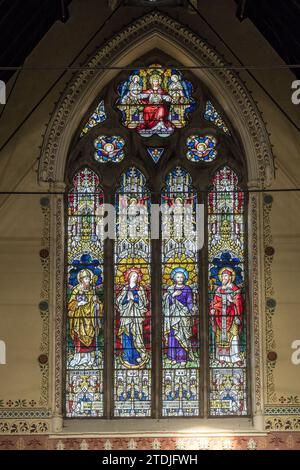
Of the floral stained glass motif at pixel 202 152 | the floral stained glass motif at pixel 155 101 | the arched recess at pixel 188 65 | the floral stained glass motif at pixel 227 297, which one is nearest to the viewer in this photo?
the floral stained glass motif at pixel 227 297

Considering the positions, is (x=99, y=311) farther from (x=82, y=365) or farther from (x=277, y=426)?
(x=277, y=426)

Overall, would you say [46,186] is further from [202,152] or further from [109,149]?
[202,152]

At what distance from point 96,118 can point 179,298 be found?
2.92 meters

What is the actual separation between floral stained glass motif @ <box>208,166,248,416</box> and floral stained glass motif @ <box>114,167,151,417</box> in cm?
91

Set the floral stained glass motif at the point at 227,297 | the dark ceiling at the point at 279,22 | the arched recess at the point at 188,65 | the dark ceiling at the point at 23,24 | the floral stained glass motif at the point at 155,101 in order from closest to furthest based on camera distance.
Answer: the dark ceiling at the point at 23,24
the dark ceiling at the point at 279,22
the floral stained glass motif at the point at 227,297
the arched recess at the point at 188,65
the floral stained glass motif at the point at 155,101

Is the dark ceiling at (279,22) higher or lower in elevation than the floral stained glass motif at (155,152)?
higher

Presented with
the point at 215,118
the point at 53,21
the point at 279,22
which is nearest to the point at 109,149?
the point at 215,118

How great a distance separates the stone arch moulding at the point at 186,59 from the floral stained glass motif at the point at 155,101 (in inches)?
20.1

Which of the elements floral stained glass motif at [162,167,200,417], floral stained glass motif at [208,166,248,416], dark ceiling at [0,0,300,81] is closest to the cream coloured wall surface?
dark ceiling at [0,0,300,81]

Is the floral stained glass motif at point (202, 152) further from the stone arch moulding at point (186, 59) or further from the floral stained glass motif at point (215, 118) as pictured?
the stone arch moulding at point (186, 59)

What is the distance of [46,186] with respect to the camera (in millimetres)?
20484

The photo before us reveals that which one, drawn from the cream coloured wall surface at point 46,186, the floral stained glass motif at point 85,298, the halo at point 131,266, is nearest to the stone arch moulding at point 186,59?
the cream coloured wall surface at point 46,186

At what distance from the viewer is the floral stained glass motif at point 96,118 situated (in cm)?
2112

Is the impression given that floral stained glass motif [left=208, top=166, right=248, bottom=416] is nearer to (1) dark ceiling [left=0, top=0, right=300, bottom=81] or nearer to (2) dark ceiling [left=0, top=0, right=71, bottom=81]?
(1) dark ceiling [left=0, top=0, right=300, bottom=81]
